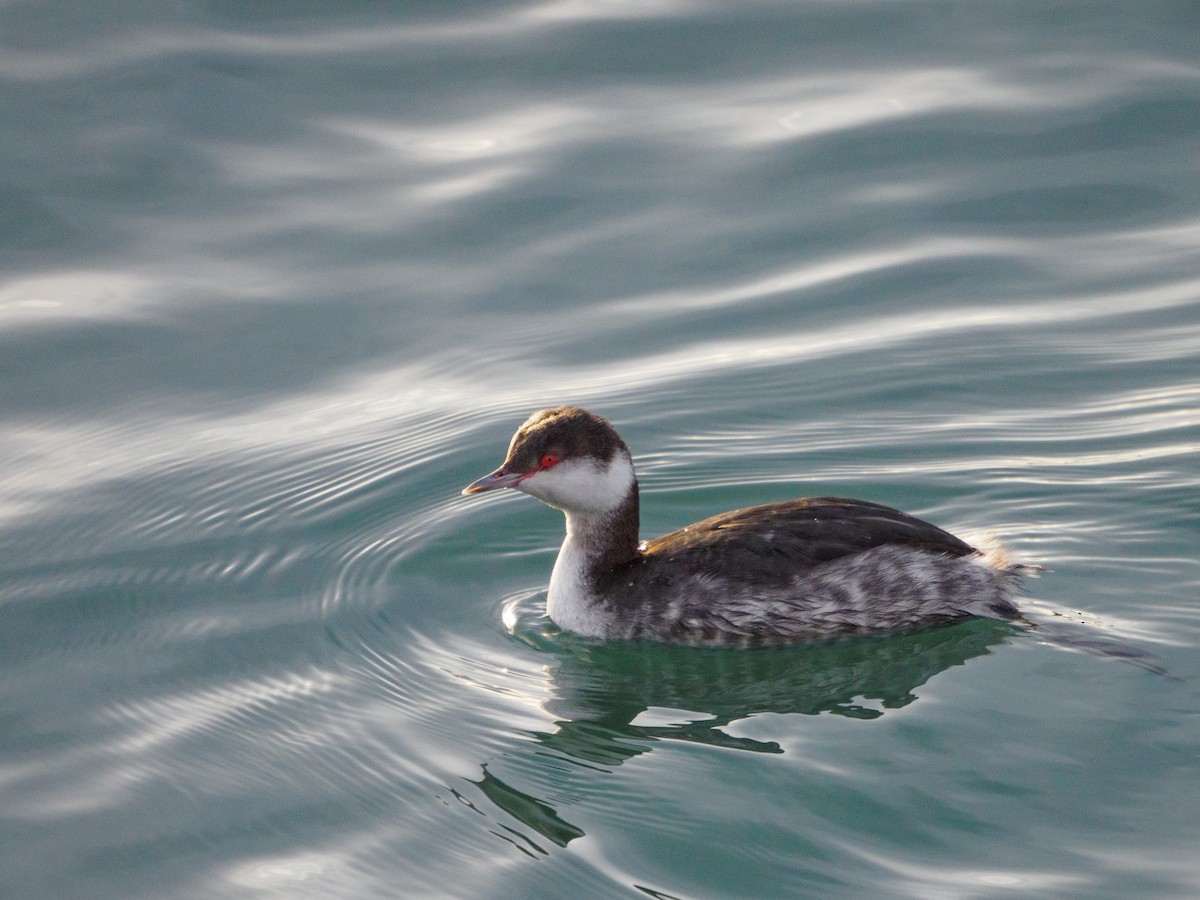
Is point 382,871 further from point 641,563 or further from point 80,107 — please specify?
point 80,107

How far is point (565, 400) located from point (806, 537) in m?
2.57

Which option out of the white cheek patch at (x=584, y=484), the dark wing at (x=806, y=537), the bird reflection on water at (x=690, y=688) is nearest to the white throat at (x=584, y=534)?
the white cheek patch at (x=584, y=484)

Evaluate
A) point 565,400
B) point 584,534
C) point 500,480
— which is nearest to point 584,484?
point 584,534

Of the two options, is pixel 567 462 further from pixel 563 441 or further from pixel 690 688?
pixel 690 688

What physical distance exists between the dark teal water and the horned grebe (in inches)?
5.8

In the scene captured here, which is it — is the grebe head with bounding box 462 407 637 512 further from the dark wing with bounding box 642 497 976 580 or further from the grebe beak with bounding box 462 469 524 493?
the dark wing with bounding box 642 497 976 580

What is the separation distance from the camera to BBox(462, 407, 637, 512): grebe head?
24.5ft

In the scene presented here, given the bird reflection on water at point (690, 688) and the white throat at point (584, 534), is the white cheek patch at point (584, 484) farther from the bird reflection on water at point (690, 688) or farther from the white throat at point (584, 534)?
the bird reflection on water at point (690, 688)

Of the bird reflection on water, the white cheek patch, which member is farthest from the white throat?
the bird reflection on water

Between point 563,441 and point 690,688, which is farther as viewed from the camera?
point 563,441

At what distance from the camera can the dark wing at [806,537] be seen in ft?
23.7

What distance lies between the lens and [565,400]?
31.0ft

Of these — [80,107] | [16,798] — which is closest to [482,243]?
[80,107]

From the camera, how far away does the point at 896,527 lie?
23.8ft
